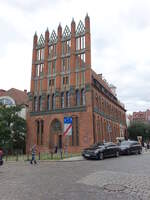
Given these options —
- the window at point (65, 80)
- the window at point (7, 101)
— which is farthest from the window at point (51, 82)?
the window at point (7, 101)

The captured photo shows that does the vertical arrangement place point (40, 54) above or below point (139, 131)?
above

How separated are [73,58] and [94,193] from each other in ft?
102

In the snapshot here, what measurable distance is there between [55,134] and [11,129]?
24.9 feet

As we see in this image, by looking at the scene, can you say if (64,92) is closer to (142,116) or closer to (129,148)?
(129,148)

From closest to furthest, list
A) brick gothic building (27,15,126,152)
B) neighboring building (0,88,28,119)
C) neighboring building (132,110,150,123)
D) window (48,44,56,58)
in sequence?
brick gothic building (27,15,126,152) < window (48,44,56,58) < neighboring building (0,88,28,119) < neighboring building (132,110,150,123)

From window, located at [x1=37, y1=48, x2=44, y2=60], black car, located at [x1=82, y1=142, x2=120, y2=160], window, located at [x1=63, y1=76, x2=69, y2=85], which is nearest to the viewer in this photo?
black car, located at [x1=82, y1=142, x2=120, y2=160]

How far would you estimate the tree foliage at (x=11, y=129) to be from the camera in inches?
1375

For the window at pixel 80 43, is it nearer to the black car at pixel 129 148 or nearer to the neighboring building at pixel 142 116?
the black car at pixel 129 148

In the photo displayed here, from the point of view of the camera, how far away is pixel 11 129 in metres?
35.7

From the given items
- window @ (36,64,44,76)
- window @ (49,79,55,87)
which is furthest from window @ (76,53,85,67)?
window @ (36,64,44,76)

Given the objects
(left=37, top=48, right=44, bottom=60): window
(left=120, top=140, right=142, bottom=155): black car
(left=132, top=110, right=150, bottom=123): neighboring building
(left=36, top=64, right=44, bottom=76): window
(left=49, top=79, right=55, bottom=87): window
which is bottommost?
(left=120, top=140, right=142, bottom=155): black car

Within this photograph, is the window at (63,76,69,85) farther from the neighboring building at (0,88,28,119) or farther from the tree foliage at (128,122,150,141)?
the tree foliage at (128,122,150,141)

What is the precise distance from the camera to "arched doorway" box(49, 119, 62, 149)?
118 ft

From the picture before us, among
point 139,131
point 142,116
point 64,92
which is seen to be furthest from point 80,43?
point 142,116
